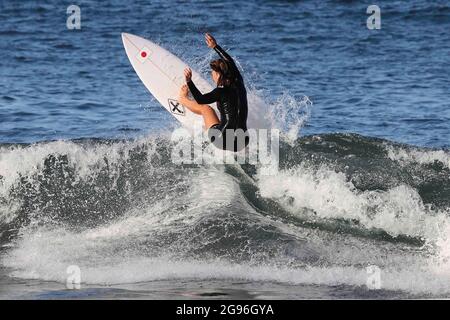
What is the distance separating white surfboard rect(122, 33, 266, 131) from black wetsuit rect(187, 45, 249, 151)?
91cm

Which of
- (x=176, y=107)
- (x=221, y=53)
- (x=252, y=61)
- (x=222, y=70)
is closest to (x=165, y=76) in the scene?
(x=176, y=107)

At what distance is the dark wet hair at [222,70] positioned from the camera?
10477 mm

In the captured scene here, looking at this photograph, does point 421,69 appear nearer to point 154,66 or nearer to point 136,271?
point 154,66

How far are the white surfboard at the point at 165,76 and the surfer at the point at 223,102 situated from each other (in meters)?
0.70

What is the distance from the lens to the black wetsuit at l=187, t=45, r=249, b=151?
34.3ft

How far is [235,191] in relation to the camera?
436 inches

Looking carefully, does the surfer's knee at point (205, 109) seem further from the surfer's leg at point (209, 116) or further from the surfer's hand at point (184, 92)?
the surfer's hand at point (184, 92)

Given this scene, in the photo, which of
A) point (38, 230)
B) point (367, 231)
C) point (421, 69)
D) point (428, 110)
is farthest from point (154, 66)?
point (421, 69)

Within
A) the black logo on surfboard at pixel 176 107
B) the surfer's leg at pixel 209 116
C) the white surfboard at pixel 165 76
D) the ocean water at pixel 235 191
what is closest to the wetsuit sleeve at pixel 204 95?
the surfer's leg at pixel 209 116

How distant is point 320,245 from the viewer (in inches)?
385

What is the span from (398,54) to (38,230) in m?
11.7

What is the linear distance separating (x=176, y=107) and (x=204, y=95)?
6.34 ft

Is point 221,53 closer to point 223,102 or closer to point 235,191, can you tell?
point 223,102

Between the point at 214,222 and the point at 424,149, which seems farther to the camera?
the point at 424,149
